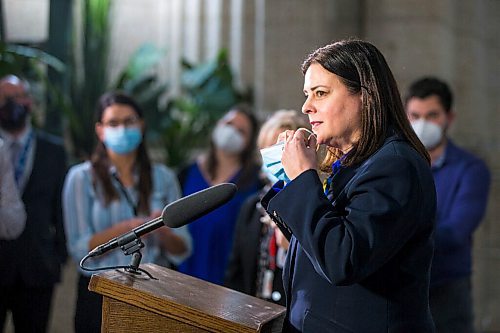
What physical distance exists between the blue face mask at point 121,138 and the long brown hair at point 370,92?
6.89 feet

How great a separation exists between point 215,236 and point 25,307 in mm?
1281

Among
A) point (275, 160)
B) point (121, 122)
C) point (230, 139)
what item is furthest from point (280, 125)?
point (275, 160)

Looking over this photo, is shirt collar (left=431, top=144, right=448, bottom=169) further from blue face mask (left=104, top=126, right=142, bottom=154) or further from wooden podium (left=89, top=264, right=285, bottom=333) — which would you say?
wooden podium (left=89, top=264, right=285, bottom=333)

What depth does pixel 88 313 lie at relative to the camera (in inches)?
147

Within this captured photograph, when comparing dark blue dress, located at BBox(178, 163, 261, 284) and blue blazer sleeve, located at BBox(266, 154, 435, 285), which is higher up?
blue blazer sleeve, located at BBox(266, 154, 435, 285)

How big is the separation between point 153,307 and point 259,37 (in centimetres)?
454

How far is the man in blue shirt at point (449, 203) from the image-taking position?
3.71 m

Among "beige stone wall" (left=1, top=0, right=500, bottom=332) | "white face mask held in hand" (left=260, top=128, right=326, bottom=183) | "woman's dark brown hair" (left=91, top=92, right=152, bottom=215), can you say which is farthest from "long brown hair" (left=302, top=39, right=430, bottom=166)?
"beige stone wall" (left=1, top=0, right=500, bottom=332)

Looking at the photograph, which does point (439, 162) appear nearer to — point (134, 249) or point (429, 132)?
point (429, 132)

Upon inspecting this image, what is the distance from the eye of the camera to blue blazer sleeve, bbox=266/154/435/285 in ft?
6.26

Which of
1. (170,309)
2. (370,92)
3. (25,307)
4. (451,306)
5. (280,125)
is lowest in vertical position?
(25,307)

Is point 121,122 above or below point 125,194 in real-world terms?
above

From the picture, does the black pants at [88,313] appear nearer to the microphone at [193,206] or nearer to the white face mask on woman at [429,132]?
the white face mask on woman at [429,132]

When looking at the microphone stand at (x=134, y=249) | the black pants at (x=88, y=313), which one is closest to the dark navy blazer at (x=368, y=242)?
the microphone stand at (x=134, y=249)
